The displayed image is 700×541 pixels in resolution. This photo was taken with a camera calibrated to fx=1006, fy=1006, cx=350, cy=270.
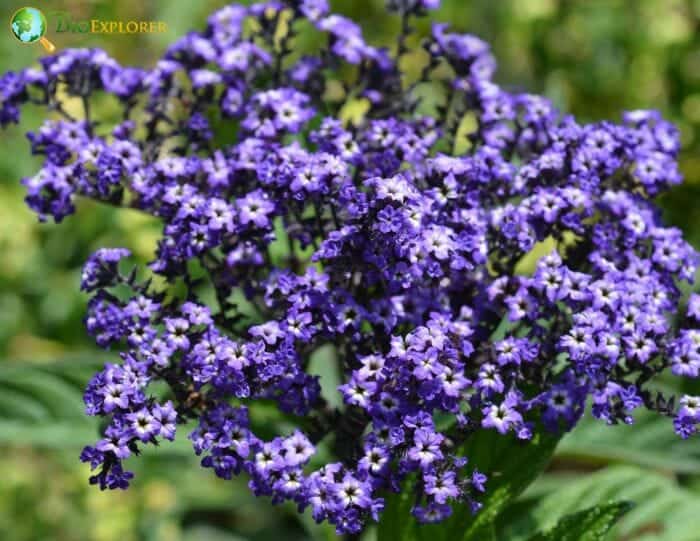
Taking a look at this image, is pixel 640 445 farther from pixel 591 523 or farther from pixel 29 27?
pixel 29 27

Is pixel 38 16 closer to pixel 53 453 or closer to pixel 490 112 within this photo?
pixel 490 112

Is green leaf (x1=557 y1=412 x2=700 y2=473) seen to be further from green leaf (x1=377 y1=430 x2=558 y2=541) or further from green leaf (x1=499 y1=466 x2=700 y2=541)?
green leaf (x1=377 y1=430 x2=558 y2=541)

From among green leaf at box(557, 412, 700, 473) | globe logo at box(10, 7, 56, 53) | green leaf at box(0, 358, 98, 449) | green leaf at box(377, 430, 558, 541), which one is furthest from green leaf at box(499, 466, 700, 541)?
globe logo at box(10, 7, 56, 53)

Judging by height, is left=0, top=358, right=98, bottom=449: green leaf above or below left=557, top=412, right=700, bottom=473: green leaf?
above

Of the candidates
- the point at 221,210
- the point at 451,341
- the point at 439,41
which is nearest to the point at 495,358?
the point at 451,341

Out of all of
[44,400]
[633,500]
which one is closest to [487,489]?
[633,500]

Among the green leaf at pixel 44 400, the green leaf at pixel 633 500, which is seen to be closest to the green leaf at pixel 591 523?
the green leaf at pixel 633 500
